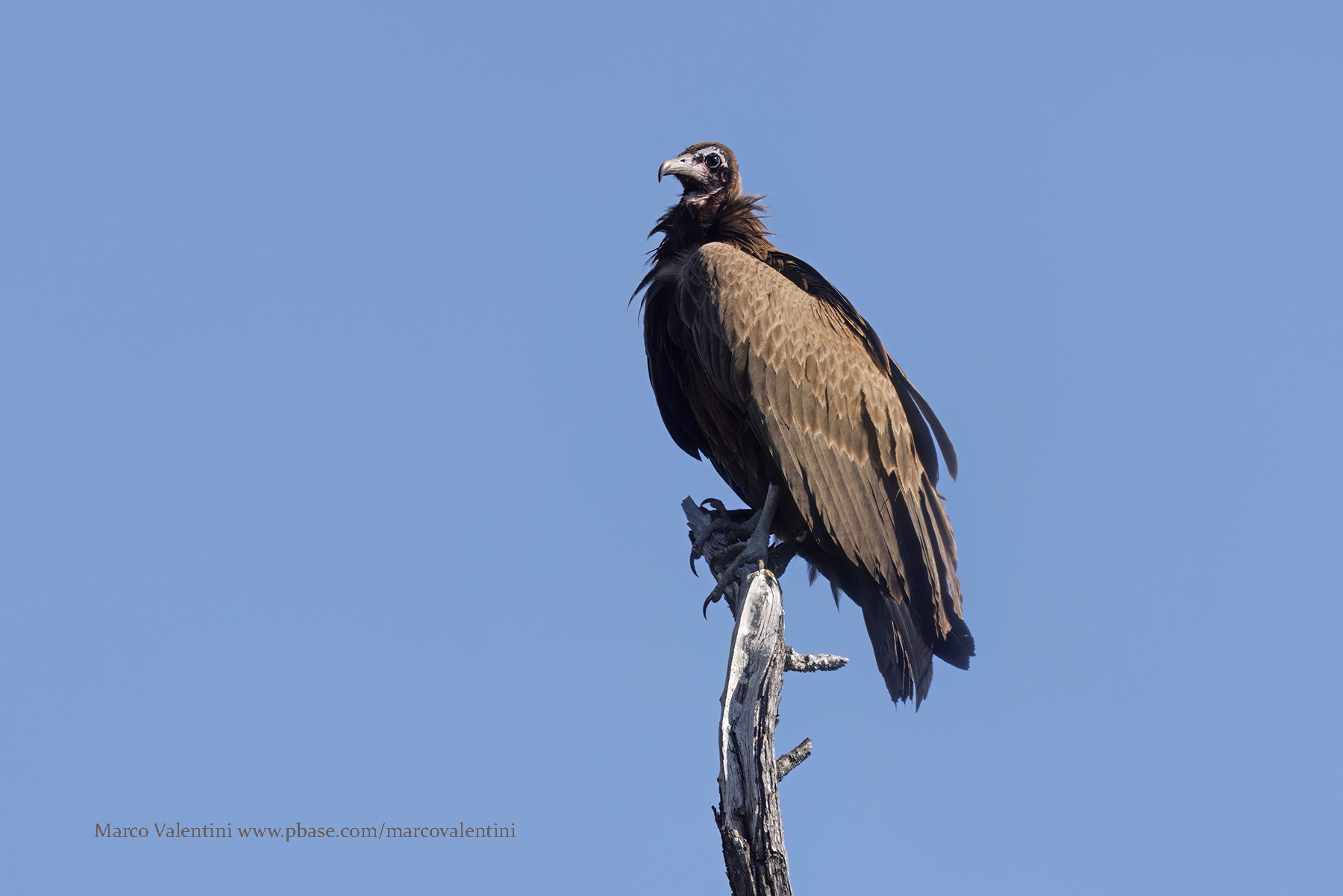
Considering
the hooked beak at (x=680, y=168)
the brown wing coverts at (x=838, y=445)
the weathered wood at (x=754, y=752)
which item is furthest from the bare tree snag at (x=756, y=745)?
the hooked beak at (x=680, y=168)

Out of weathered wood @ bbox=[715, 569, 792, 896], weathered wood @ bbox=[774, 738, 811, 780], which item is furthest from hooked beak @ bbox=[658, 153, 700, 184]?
weathered wood @ bbox=[774, 738, 811, 780]

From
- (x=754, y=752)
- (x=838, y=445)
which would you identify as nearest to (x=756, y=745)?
(x=754, y=752)

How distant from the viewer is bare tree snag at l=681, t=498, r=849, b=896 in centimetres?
515

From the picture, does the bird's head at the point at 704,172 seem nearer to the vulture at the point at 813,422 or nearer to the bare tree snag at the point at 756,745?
the vulture at the point at 813,422

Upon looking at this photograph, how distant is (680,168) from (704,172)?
0.75ft

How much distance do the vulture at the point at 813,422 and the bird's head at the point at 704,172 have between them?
42 millimetres

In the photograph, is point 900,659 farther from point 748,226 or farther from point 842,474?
point 748,226

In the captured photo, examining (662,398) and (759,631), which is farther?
(662,398)

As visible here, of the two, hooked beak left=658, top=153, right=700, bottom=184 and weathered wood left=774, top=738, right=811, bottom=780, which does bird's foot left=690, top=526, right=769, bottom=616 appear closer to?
weathered wood left=774, top=738, right=811, bottom=780

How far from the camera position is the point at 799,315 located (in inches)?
288

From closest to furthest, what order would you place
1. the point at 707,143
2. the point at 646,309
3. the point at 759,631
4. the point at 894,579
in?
the point at 759,631
the point at 894,579
the point at 646,309
the point at 707,143

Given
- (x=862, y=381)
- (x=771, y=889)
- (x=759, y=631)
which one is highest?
(x=862, y=381)

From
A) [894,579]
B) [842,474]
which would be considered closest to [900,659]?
[894,579]

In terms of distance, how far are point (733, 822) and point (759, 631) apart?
0.92 metres
